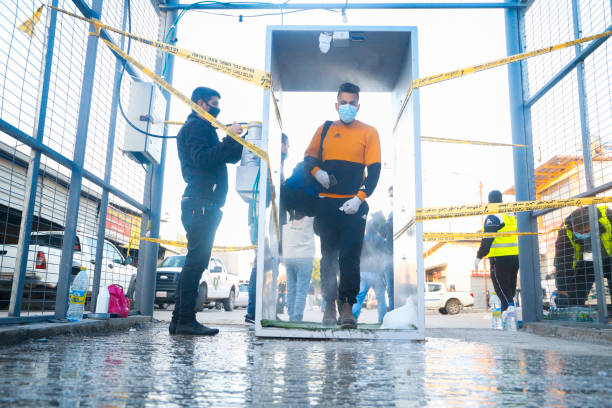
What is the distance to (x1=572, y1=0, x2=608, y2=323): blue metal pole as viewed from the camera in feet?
14.5

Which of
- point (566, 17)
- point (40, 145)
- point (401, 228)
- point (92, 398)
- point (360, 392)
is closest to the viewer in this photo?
point (92, 398)

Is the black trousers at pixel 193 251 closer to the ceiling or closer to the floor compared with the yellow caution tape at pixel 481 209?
closer to the floor

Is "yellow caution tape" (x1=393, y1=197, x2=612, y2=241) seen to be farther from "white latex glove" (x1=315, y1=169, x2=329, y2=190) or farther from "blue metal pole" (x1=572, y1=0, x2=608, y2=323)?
"white latex glove" (x1=315, y1=169, x2=329, y2=190)

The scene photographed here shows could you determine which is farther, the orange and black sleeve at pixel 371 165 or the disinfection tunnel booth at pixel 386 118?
the orange and black sleeve at pixel 371 165

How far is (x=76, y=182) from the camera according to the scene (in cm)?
399

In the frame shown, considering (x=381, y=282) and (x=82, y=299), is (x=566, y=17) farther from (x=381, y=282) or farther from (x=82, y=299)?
(x=82, y=299)

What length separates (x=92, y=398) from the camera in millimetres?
1479

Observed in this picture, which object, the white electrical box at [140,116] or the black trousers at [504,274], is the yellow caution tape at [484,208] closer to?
the black trousers at [504,274]

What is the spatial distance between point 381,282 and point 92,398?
576 cm

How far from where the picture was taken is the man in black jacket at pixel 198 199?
155 inches

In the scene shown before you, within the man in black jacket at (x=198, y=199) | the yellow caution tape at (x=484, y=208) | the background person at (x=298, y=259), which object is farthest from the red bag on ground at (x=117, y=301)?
the yellow caution tape at (x=484, y=208)

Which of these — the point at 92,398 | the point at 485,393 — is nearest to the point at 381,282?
the point at 485,393

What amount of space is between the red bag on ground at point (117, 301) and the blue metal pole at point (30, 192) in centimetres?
153

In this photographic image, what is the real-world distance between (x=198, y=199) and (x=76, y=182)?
97 cm
